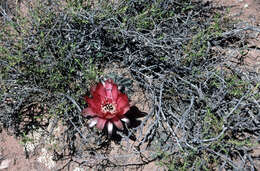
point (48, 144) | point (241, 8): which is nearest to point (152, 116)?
point (48, 144)

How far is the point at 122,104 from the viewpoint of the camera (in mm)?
2186

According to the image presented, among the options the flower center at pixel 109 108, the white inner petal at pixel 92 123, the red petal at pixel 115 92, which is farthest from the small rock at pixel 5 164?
the red petal at pixel 115 92

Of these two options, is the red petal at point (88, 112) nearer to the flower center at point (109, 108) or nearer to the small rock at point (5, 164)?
the flower center at point (109, 108)

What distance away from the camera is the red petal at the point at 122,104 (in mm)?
2158

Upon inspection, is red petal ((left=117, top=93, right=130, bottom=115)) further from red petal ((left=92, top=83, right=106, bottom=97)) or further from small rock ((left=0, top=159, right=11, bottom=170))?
small rock ((left=0, top=159, right=11, bottom=170))

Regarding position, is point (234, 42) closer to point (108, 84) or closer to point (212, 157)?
point (212, 157)

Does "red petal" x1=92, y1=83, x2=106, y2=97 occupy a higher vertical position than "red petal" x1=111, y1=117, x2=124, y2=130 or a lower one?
higher

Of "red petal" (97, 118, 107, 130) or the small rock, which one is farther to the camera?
the small rock

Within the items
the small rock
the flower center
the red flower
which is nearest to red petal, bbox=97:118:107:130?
the red flower

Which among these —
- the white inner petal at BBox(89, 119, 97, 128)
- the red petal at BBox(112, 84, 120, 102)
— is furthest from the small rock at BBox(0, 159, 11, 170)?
the red petal at BBox(112, 84, 120, 102)

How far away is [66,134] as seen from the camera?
235 cm

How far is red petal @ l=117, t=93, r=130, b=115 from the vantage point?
2.16 meters

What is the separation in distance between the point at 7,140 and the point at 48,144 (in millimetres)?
327

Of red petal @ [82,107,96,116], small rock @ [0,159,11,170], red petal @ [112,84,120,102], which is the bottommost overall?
small rock @ [0,159,11,170]
